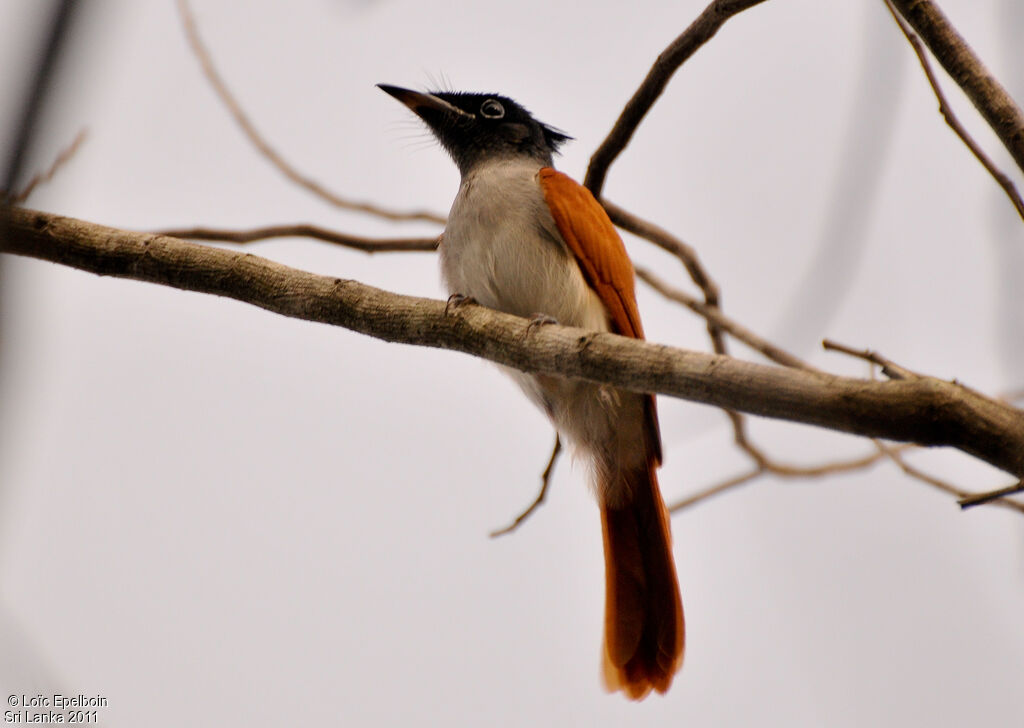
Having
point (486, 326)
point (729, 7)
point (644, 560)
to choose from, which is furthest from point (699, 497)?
point (729, 7)

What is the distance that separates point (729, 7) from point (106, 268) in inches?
84.5

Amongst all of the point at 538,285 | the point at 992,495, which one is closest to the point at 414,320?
the point at 538,285

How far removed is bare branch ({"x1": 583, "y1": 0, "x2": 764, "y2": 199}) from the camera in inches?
123

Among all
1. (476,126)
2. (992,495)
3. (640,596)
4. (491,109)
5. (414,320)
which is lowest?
(640,596)

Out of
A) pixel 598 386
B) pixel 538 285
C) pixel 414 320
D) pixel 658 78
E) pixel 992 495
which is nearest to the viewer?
pixel 992 495

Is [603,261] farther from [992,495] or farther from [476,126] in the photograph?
[992,495]

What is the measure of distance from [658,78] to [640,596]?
196 centimetres

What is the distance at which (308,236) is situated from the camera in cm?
389

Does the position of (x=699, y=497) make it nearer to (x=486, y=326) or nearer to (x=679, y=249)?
(x=679, y=249)

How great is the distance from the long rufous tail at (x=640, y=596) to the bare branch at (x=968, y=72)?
1.91 metres

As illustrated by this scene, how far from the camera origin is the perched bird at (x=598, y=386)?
3658 mm

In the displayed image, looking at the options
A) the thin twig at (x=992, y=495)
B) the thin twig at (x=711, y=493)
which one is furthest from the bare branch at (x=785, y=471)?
the thin twig at (x=992, y=495)

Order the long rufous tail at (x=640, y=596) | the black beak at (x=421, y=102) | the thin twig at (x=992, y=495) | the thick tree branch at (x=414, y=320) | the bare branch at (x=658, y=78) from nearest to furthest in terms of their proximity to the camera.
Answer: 1. the thin twig at (x=992, y=495)
2. the thick tree branch at (x=414, y=320)
3. the bare branch at (x=658, y=78)
4. the long rufous tail at (x=640, y=596)
5. the black beak at (x=421, y=102)

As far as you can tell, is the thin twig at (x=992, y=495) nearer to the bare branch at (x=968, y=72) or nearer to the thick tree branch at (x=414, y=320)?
the thick tree branch at (x=414, y=320)
